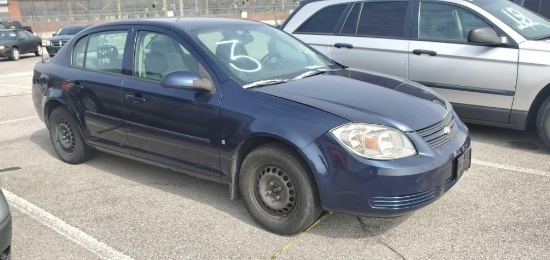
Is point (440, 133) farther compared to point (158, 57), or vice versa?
point (158, 57)

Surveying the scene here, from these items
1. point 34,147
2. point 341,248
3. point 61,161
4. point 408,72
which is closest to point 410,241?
point 341,248

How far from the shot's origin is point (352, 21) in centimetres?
606

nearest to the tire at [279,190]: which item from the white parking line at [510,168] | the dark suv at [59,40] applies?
the white parking line at [510,168]

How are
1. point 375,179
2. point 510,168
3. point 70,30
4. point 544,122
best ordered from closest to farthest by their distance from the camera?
point 375,179, point 510,168, point 544,122, point 70,30

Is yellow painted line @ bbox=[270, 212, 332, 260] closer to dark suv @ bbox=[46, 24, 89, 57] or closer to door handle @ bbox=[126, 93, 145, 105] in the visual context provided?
door handle @ bbox=[126, 93, 145, 105]

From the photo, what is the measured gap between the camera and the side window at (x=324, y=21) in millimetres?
6207

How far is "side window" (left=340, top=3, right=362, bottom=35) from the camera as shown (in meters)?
6.03

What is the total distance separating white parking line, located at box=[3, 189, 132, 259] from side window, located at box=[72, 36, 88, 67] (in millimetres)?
1434

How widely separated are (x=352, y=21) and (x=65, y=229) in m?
4.23

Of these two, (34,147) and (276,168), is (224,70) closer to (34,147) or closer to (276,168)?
(276,168)

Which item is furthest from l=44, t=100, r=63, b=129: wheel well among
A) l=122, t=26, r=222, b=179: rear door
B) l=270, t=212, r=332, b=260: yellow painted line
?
l=270, t=212, r=332, b=260: yellow painted line

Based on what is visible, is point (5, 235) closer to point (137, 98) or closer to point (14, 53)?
point (137, 98)

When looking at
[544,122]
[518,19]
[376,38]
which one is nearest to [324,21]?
[376,38]

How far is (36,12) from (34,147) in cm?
3925
